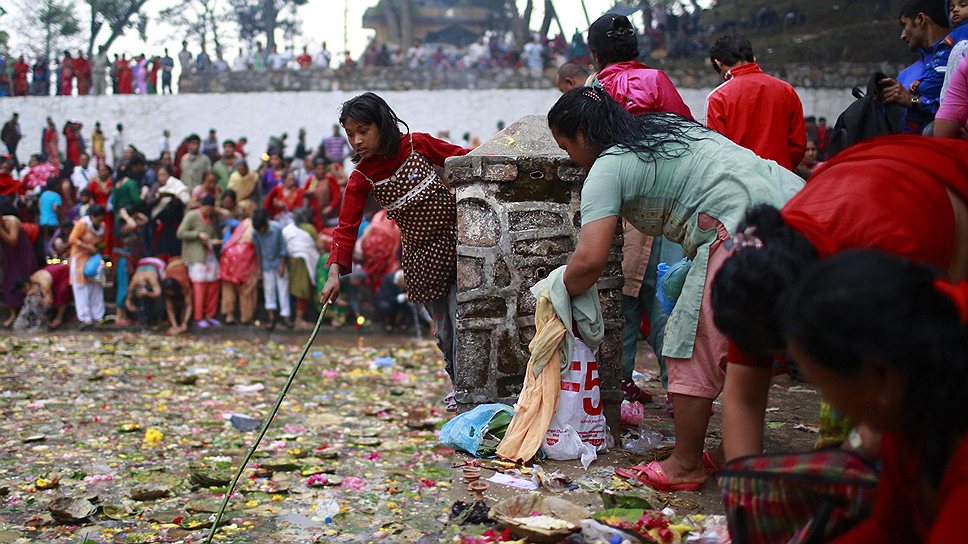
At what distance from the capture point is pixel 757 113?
5.18m

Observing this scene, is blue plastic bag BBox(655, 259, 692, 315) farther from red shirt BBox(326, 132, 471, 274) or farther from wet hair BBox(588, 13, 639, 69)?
wet hair BBox(588, 13, 639, 69)

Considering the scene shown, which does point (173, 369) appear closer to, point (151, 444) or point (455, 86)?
point (151, 444)

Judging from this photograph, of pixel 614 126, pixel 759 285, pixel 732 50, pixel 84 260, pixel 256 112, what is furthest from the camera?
pixel 256 112

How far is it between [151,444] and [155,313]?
6.26 meters

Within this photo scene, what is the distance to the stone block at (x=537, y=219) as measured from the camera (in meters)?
4.61

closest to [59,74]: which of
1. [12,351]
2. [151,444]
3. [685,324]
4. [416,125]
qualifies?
[416,125]

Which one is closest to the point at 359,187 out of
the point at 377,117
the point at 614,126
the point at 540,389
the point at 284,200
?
the point at 377,117

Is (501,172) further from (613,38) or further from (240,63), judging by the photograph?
(240,63)

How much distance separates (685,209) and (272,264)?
349 inches

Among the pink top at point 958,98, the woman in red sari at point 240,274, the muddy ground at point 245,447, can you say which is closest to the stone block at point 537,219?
the muddy ground at point 245,447

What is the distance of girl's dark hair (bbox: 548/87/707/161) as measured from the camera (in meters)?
3.70

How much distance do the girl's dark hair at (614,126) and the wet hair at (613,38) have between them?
1.37m

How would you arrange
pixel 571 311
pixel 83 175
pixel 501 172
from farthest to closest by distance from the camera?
pixel 83 175, pixel 501 172, pixel 571 311

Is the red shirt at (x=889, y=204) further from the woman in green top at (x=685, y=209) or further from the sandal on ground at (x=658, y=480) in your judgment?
the sandal on ground at (x=658, y=480)
